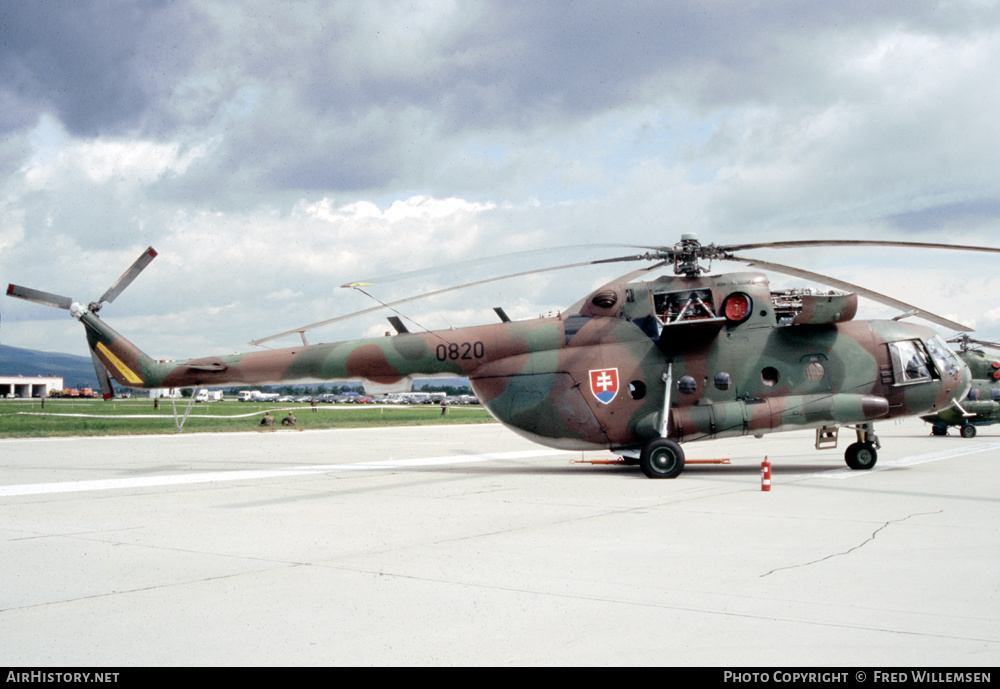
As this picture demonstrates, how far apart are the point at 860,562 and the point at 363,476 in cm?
1145

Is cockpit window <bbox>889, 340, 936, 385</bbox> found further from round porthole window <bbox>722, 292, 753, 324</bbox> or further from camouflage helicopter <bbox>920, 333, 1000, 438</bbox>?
camouflage helicopter <bbox>920, 333, 1000, 438</bbox>

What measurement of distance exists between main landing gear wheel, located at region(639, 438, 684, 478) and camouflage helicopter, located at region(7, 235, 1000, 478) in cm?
2

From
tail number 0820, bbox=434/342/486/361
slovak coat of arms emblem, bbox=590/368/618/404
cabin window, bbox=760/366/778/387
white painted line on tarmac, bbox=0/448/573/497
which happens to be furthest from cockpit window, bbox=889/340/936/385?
white painted line on tarmac, bbox=0/448/573/497

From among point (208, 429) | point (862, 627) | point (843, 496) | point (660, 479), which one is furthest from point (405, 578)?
point (208, 429)

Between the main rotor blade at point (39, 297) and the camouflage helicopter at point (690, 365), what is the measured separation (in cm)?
7

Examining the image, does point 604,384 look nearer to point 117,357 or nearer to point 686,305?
point 686,305

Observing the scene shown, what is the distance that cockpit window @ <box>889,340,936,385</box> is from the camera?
56.3ft

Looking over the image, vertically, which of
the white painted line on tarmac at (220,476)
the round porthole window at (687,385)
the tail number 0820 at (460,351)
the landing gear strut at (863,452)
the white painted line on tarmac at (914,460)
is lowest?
the white painted line on tarmac at (914,460)

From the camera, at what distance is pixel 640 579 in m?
7.02

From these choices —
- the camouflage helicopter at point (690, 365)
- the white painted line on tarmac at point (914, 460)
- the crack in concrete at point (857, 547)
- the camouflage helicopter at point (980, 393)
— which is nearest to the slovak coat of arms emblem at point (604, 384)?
the camouflage helicopter at point (690, 365)

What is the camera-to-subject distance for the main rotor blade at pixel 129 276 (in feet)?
63.4

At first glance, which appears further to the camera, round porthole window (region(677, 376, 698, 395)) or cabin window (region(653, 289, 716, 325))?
round porthole window (region(677, 376, 698, 395))

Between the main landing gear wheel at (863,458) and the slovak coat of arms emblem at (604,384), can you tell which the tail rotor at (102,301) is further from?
the main landing gear wheel at (863,458)
